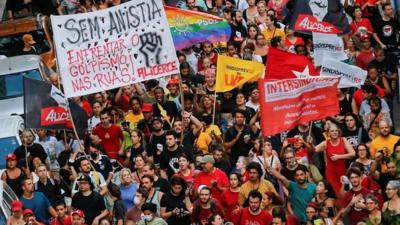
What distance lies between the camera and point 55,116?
27250 millimetres

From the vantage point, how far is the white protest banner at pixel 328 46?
97.0 ft

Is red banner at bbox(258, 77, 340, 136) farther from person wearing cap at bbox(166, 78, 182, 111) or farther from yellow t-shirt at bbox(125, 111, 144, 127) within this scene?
person wearing cap at bbox(166, 78, 182, 111)

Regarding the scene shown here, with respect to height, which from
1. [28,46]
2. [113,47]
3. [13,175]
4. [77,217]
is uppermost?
[113,47]

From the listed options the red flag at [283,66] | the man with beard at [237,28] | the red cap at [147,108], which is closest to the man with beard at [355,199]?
the red flag at [283,66]

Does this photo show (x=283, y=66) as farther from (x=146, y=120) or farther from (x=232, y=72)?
(x=146, y=120)

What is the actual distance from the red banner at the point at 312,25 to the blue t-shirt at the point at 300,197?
6.10m

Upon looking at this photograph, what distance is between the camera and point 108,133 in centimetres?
2836

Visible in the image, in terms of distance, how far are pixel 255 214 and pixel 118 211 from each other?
1978mm

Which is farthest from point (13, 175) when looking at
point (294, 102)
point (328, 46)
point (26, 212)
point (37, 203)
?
point (328, 46)

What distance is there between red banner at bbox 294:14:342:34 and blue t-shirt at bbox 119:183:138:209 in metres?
5.85

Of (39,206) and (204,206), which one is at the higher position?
(204,206)

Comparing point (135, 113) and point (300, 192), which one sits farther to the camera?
point (135, 113)

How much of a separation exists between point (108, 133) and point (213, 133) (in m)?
1.71

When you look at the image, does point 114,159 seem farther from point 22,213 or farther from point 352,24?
point 352,24
